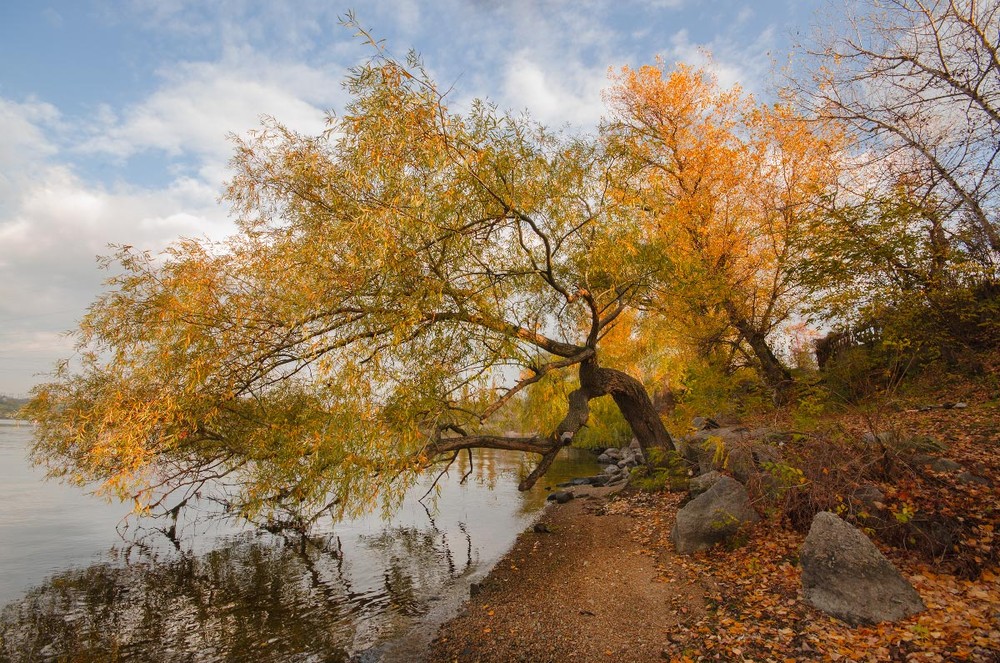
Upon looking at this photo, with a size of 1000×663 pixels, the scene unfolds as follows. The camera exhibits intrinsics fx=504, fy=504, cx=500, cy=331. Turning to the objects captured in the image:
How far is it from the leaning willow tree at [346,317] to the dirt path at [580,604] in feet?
7.47

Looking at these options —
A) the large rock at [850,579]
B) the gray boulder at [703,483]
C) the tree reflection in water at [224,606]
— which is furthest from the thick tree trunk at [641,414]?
the large rock at [850,579]

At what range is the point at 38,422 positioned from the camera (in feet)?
27.9

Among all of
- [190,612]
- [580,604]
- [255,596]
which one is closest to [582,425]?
[580,604]

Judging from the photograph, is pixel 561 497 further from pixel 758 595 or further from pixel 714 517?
pixel 758 595

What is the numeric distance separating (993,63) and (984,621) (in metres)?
8.85

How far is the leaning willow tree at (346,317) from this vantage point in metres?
6.70

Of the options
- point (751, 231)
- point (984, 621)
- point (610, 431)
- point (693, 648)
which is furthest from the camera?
point (610, 431)

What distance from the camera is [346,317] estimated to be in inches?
294

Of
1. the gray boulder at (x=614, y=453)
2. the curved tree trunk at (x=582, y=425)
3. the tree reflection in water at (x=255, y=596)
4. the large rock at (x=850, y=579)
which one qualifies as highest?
the curved tree trunk at (x=582, y=425)

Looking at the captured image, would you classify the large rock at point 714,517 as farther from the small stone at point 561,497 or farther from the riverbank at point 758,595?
the small stone at point 561,497

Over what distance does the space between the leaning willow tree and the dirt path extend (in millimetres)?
2276

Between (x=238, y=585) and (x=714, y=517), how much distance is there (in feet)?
29.0

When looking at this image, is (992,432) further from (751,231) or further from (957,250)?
(751,231)

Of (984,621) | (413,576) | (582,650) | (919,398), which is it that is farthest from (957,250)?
(413,576)
